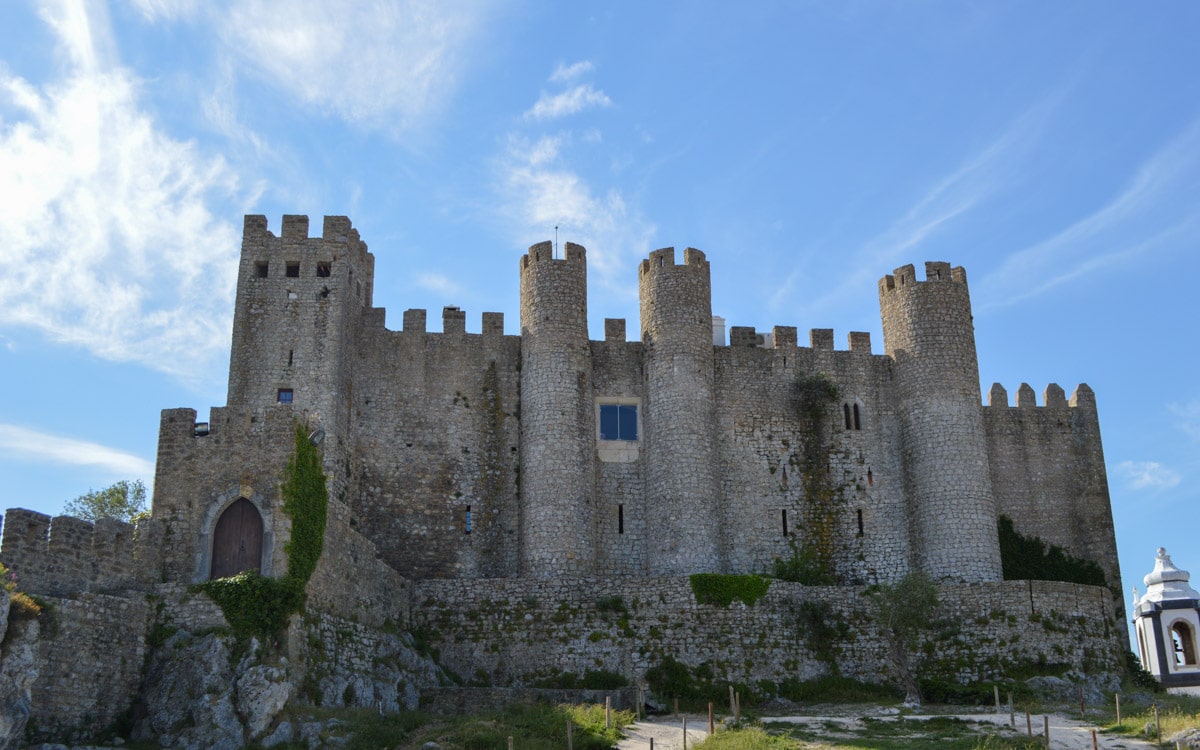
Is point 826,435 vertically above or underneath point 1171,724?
above

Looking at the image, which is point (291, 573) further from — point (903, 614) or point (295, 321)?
point (903, 614)

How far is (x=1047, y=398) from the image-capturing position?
43.8m

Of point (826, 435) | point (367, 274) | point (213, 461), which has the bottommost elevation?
point (213, 461)

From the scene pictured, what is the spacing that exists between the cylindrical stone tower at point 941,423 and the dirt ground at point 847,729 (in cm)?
833

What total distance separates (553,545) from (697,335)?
8.30 meters

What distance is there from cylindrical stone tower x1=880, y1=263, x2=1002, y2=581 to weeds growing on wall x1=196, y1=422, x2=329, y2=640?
19278 mm

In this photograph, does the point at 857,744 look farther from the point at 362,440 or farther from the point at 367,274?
the point at 367,274

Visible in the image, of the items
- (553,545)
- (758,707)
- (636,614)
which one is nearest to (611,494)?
(553,545)

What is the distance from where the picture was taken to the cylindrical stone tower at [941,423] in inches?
1517

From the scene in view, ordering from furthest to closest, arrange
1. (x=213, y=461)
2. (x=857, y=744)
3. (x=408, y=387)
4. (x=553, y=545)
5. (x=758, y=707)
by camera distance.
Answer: (x=408, y=387) < (x=553, y=545) < (x=758, y=707) < (x=213, y=461) < (x=857, y=744)

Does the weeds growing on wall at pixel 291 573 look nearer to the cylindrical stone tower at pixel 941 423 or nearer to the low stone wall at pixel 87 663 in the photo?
the low stone wall at pixel 87 663

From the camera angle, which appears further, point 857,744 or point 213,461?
point 213,461

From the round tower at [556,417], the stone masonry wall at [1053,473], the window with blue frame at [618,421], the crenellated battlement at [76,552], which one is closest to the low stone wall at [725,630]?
the round tower at [556,417]

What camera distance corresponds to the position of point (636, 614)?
34.3 metres
